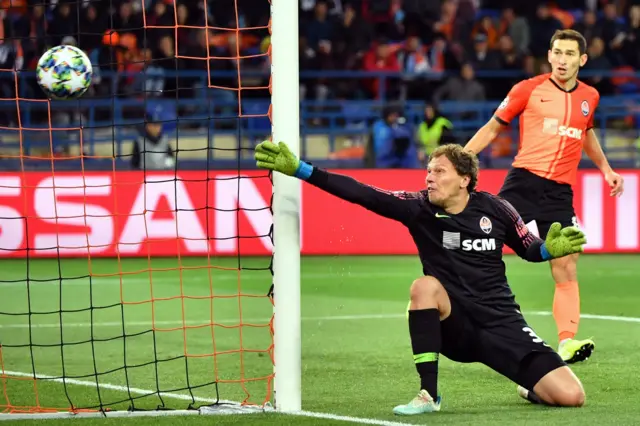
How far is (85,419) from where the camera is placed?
18.6 feet

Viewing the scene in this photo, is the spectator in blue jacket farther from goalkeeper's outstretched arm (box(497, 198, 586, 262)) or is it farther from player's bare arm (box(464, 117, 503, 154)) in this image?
goalkeeper's outstretched arm (box(497, 198, 586, 262))

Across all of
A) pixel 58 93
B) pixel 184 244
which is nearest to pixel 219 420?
pixel 58 93

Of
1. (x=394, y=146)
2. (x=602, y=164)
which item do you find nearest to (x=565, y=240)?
(x=602, y=164)

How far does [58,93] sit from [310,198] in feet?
25.1

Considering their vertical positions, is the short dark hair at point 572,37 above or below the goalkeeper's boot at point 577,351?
above

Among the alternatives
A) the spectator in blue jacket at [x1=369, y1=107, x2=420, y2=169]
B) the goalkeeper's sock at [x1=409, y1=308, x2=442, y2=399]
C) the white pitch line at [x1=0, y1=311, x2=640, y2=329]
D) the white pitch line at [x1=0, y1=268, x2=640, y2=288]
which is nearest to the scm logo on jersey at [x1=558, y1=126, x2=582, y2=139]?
the white pitch line at [x1=0, y1=311, x2=640, y2=329]

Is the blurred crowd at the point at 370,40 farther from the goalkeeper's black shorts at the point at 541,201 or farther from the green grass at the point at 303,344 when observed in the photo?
the goalkeeper's black shorts at the point at 541,201

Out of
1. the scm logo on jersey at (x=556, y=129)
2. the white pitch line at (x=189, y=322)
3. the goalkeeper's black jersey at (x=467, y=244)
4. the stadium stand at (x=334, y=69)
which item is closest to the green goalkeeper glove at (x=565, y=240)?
the goalkeeper's black jersey at (x=467, y=244)

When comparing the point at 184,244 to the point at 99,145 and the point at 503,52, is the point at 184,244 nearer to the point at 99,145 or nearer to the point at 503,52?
the point at 99,145

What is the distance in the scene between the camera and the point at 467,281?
598 centimetres

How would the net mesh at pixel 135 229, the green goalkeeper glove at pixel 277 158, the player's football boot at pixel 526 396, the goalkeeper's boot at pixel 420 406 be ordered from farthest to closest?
the net mesh at pixel 135 229 → the player's football boot at pixel 526 396 → the goalkeeper's boot at pixel 420 406 → the green goalkeeper glove at pixel 277 158

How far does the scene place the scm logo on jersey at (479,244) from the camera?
5.93 meters

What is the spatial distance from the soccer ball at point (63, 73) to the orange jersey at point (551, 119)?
8.50ft

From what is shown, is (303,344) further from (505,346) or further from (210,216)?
(210,216)
